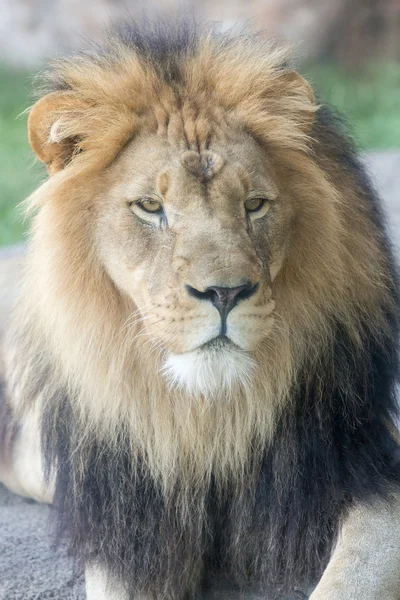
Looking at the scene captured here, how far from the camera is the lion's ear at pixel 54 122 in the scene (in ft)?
7.23

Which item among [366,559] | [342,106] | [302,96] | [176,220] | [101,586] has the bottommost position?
[101,586]

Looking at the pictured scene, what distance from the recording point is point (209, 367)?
2.01 meters

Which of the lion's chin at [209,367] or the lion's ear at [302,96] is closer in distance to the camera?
the lion's chin at [209,367]

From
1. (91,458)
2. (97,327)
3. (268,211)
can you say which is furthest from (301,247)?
(91,458)

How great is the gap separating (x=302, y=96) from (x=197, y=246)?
1.70ft

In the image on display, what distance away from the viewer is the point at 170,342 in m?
2.04

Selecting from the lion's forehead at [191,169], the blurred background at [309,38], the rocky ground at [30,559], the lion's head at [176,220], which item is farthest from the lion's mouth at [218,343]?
the blurred background at [309,38]

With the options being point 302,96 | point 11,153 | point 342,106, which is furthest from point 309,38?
point 302,96

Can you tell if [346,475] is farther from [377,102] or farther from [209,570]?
[377,102]

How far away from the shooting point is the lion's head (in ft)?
7.10

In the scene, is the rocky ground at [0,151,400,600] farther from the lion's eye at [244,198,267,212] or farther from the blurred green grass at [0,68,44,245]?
the blurred green grass at [0,68,44,245]

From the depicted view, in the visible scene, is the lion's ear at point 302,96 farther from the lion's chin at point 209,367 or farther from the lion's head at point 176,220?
the lion's chin at point 209,367

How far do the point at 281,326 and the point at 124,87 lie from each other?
0.65 m

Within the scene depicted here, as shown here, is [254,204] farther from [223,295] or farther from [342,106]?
[342,106]
